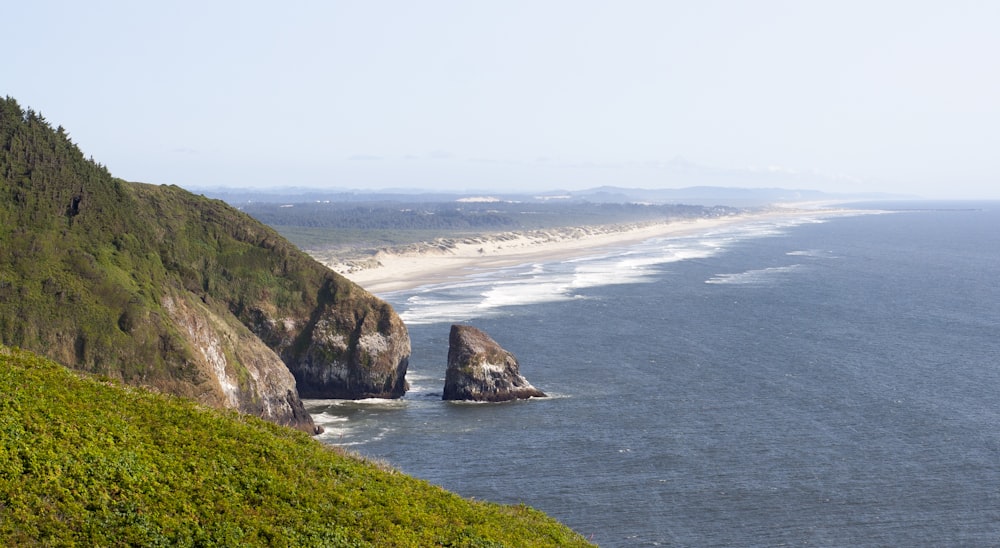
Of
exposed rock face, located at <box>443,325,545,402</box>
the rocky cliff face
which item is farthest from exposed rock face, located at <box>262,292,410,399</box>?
exposed rock face, located at <box>443,325,545,402</box>

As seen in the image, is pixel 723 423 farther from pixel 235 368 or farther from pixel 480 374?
pixel 235 368

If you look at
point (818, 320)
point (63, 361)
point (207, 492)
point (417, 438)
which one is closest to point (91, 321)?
point (63, 361)

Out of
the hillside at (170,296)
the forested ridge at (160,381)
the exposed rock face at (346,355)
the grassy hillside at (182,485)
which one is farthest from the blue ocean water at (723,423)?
the grassy hillside at (182,485)

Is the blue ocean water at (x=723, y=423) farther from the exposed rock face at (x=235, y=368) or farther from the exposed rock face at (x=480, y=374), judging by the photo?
the exposed rock face at (x=235, y=368)

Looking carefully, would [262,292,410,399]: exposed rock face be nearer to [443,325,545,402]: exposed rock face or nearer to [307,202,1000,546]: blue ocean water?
[307,202,1000,546]: blue ocean water

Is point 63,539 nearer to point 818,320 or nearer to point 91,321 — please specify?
point 91,321

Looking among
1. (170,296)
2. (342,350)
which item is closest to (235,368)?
(170,296)
